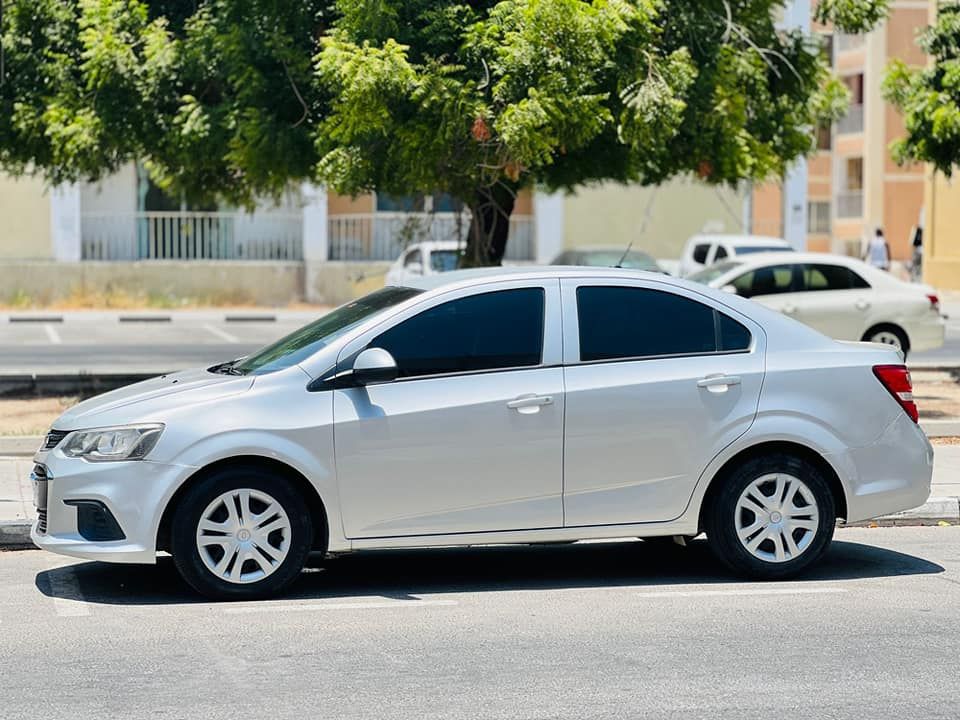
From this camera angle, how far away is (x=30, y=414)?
1440cm

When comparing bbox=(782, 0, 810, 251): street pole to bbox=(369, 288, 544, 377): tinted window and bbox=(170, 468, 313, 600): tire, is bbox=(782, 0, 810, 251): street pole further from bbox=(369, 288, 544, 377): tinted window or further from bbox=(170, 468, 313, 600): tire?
bbox=(170, 468, 313, 600): tire

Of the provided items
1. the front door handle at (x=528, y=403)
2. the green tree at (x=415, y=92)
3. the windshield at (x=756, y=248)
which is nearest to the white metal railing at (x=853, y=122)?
the windshield at (x=756, y=248)

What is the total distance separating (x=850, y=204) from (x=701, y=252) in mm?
30130

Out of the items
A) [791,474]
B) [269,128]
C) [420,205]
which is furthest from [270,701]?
[420,205]

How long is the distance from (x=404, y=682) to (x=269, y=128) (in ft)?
28.2

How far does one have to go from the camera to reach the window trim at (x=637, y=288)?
8055mm

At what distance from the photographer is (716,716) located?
583 cm

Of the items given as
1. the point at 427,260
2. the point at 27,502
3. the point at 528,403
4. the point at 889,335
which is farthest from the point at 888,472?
the point at 427,260

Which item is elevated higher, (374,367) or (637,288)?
(637,288)

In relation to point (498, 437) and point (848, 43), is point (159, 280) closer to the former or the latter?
point (498, 437)

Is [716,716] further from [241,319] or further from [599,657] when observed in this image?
[241,319]

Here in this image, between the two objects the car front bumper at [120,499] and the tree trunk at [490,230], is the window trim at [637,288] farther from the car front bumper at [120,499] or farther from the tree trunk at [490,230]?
the tree trunk at [490,230]

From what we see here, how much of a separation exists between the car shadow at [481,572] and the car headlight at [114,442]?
0.76 meters

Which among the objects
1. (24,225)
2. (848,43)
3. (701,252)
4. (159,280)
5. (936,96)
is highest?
(848,43)
